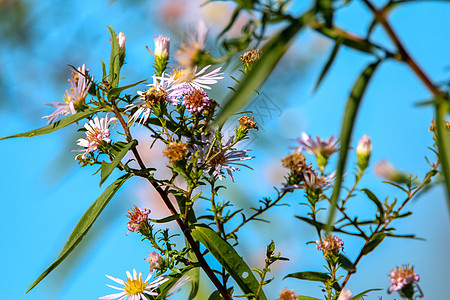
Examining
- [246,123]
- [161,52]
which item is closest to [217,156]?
[246,123]

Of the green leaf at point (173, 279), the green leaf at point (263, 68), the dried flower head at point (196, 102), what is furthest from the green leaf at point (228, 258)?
the green leaf at point (263, 68)

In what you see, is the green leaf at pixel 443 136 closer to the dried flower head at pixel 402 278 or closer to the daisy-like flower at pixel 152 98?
the dried flower head at pixel 402 278

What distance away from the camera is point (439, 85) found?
371mm

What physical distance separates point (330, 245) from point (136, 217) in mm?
234

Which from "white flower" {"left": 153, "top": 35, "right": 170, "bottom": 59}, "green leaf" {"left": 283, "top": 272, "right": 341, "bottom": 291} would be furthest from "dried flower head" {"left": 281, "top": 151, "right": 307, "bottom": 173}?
"white flower" {"left": 153, "top": 35, "right": 170, "bottom": 59}

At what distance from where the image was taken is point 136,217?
1.90ft

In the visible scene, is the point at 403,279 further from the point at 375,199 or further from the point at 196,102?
the point at 196,102

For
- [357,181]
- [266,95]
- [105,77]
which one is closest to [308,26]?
[357,181]

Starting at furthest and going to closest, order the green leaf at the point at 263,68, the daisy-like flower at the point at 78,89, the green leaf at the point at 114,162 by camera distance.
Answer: the daisy-like flower at the point at 78,89, the green leaf at the point at 114,162, the green leaf at the point at 263,68

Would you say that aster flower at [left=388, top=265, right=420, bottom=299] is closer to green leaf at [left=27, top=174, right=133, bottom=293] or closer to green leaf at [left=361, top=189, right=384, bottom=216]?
→ green leaf at [left=361, top=189, right=384, bottom=216]

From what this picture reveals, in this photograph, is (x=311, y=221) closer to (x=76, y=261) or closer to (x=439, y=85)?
(x=439, y=85)

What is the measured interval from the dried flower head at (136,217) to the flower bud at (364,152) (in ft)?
0.85

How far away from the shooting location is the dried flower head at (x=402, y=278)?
50 centimetres

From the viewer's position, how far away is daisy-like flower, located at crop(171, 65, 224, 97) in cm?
59
